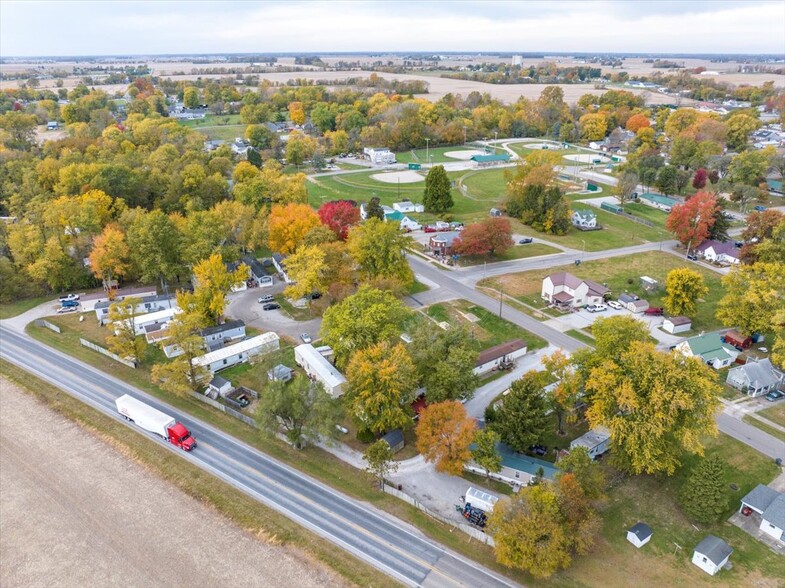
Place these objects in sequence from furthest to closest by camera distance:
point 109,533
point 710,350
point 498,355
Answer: point 710,350
point 498,355
point 109,533

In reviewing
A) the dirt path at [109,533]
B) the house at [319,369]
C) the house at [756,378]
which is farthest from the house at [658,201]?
the dirt path at [109,533]

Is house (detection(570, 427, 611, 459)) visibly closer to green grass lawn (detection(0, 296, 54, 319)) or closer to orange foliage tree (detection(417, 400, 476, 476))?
orange foliage tree (detection(417, 400, 476, 476))

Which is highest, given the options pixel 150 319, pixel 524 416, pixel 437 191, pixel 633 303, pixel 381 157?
pixel 381 157

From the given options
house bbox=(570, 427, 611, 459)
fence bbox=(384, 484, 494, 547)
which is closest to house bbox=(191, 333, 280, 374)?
fence bbox=(384, 484, 494, 547)

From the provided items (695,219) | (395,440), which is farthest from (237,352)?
(695,219)

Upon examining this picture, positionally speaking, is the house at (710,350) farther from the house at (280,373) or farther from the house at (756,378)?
the house at (280,373)

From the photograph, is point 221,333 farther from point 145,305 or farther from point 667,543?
point 667,543
